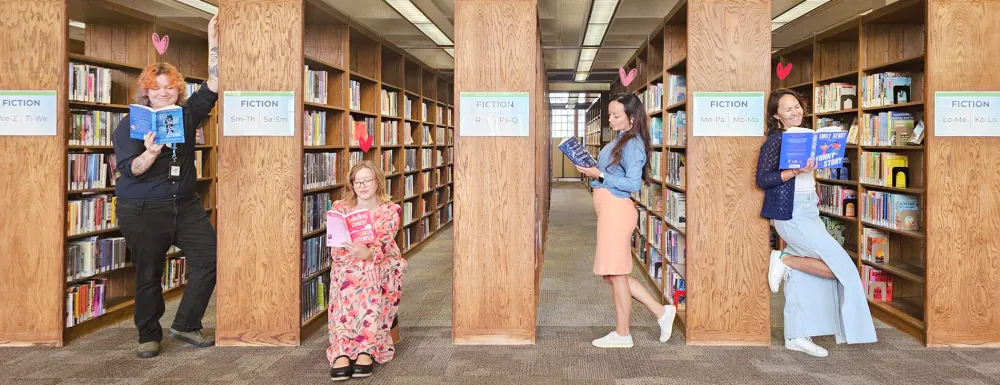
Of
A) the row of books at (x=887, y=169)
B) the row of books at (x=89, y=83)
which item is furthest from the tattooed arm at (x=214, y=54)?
the row of books at (x=887, y=169)

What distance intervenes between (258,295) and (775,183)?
9.75 feet

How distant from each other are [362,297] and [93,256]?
214 centimetres

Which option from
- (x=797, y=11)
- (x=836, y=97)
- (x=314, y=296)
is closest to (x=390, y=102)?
(x=314, y=296)

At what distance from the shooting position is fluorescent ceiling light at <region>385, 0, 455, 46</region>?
30.1ft

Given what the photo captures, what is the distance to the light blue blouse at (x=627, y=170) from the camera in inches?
147

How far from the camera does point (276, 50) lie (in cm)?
386

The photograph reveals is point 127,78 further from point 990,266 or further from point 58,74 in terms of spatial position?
point 990,266

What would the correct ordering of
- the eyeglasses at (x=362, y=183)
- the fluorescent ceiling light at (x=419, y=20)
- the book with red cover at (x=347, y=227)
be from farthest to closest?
1. the fluorescent ceiling light at (x=419, y=20)
2. the eyeglasses at (x=362, y=183)
3. the book with red cover at (x=347, y=227)

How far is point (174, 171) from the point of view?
370 cm

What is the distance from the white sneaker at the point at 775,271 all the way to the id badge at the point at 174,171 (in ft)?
11.0

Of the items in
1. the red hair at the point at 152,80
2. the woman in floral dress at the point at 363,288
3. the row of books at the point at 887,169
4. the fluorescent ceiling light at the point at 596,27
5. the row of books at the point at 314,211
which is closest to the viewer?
the woman in floral dress at the point at 363,288

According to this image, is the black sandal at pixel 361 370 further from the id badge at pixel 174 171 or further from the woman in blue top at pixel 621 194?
the id badge at pixel 174 171

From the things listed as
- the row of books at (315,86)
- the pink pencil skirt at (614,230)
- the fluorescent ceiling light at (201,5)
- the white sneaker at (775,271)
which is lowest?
the white sneaker at (775,271)

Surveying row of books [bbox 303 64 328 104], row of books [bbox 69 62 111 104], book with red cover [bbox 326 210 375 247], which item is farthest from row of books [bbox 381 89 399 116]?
book with red cover [bbox 326 210 375 247]
